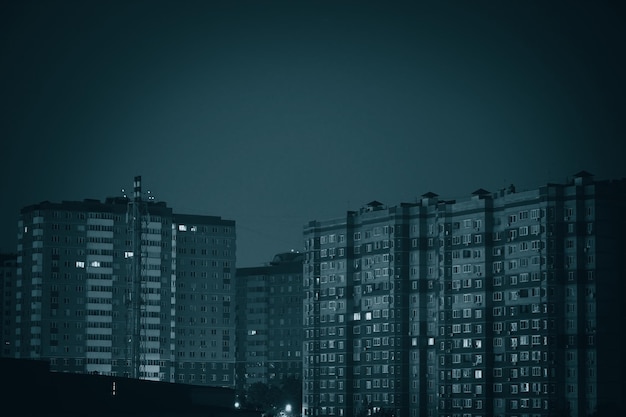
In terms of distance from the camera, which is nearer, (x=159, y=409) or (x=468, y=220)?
(x=159, y=409)

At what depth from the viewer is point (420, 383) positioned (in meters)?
197

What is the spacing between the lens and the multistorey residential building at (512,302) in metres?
176

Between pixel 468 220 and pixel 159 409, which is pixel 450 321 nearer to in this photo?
pixel 468 220

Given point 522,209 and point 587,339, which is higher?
point 522,209

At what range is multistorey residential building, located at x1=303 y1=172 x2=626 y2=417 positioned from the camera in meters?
176

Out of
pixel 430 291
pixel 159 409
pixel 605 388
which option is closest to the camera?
pixel 159 409

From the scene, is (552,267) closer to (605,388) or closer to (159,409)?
(605,388)

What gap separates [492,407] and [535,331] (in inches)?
436

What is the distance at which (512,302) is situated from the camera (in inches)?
7279

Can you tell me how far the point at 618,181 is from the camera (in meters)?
181

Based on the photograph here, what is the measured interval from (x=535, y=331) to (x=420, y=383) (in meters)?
21.3

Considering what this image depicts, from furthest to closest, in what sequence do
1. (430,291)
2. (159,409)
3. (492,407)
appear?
1. (430,291)
2. (492,407)
3. (159,409)

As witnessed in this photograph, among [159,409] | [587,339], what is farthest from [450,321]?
[159,409]

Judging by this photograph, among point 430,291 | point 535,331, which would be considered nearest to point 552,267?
point 535,331
